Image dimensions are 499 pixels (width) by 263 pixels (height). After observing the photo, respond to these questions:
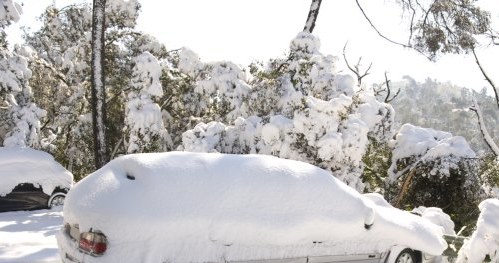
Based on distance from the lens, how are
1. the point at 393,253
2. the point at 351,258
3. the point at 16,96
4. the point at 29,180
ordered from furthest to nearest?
the point at 16,96
the point at 29,180
the point at 393,253
the point at 351,258

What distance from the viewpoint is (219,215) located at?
4.79 m

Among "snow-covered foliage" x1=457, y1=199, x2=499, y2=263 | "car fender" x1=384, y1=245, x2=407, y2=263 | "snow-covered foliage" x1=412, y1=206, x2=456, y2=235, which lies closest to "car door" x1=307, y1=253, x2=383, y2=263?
"car fender" x1=384, y1=245, x2=407, y2=263

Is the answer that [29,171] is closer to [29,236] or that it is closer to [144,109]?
[29,236]

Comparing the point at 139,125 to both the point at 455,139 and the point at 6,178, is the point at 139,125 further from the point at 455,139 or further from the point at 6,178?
the point at 455,139

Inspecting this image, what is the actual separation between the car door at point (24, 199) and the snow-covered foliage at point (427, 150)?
7.95 meters

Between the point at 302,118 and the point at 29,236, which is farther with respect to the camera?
the point at 302,118

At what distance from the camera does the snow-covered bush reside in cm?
1122

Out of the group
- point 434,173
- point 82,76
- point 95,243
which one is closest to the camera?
point 95,243

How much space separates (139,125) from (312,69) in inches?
178

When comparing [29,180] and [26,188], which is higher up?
[29,180]

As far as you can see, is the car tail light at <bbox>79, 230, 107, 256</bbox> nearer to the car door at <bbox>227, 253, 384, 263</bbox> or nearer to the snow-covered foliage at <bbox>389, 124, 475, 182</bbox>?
the car door at <bbox>227, 253, 384, 263</bbox>

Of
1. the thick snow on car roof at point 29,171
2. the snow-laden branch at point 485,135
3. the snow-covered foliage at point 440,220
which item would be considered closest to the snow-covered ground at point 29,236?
the thick snow on car roof at point 29,171

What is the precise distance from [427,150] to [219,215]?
816 centimetres

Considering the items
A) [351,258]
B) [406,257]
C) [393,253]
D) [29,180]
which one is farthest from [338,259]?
[29,180]
